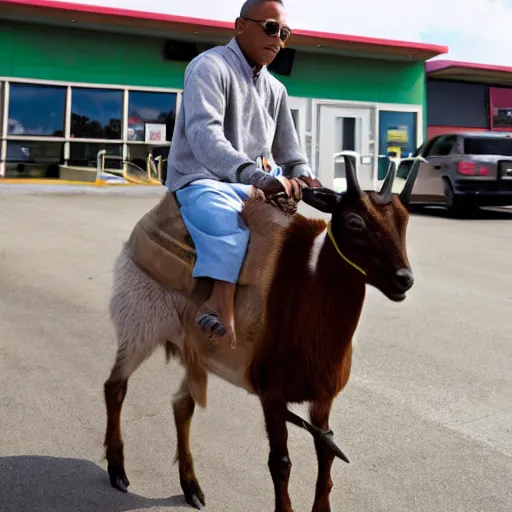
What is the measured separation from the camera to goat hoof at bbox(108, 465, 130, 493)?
3.18 m

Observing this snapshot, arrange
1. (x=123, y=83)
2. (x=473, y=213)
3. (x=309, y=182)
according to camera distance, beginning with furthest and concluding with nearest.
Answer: (x=123, y=83) → (x=473, y=213) → (x=309, y=182)

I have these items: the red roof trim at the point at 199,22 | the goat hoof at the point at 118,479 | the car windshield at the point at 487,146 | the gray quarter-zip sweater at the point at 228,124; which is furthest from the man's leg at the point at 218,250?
the red roof trim at the point at 199,22

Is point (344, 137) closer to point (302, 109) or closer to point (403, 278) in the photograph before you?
point (302, 109)

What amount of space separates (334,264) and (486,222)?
40.2ft

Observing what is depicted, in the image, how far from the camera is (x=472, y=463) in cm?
349

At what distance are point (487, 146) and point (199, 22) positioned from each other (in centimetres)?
815

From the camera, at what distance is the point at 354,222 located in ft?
7.82

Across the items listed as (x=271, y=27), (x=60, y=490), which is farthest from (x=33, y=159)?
(x=271, y=27)

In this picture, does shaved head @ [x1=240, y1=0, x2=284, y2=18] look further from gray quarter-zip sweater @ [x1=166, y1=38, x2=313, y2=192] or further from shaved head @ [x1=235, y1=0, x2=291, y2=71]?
gray quarter-zip sweater @ [x1=166, y1=38, x2=313, y2=192]

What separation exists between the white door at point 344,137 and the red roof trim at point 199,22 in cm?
210

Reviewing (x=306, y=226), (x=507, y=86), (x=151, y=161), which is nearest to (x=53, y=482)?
(x=306, y=226)

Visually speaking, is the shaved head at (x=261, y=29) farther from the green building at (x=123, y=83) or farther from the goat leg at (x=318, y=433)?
the green building at (x=123, y=83)

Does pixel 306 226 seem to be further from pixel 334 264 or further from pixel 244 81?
pixel 244 81

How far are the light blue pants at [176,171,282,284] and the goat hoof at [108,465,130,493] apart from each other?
3.93 ft
